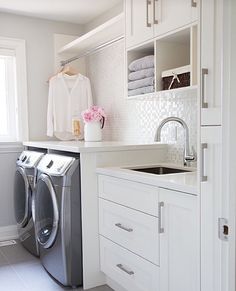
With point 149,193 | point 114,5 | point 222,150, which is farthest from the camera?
point 114,5

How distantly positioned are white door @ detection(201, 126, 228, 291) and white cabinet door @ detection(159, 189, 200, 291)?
9cm

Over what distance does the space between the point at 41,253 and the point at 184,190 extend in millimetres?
1615

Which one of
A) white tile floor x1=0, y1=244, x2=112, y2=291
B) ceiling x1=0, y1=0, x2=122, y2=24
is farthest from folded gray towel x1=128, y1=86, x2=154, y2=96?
white tile floor x1=0, y1=244, x2=112, y2=291

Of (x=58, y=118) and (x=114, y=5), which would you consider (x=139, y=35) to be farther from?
(x=58, y=118)

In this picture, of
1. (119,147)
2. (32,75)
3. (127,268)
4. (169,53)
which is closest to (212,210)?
(127,268)

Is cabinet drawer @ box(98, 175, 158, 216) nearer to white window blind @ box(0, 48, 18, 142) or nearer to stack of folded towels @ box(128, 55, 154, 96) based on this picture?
stack of folded towels @ box(128, 55, 154, 96)

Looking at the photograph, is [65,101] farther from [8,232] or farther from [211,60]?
[211,60]

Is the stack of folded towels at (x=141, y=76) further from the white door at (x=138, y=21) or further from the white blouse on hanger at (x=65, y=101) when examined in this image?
the white blouse on hanger at (x=65, y=101)

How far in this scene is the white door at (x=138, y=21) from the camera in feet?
6.88

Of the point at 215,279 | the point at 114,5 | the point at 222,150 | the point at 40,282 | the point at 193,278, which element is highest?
the point at 114,5

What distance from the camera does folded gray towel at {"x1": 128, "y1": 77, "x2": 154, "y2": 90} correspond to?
2.19m

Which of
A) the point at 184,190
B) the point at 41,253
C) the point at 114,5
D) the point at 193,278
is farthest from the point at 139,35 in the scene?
the point at 41,253

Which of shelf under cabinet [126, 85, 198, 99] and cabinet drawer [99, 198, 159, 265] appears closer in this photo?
cabinet drawer [99, 198, 159, 265]

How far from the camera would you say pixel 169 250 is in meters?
1.62
